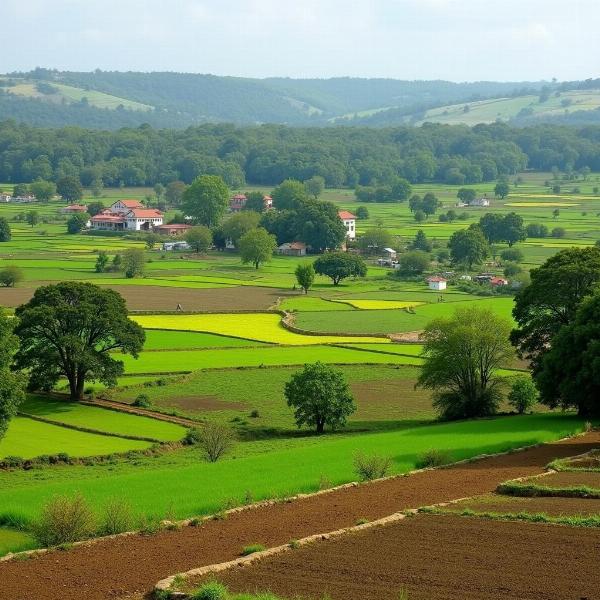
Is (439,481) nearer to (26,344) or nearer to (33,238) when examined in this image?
(26,344)

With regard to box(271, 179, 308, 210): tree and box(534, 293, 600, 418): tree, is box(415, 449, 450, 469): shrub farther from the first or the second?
box(271, 179, 308, 210): tree

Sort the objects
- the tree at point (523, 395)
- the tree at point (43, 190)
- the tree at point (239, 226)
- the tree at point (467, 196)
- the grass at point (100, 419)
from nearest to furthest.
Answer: the grass at point (100, 419) → the tree at point (523, 395) → the tree at point (239, 226) → the tree at point (467, 196) → the tree at point (43, 190)

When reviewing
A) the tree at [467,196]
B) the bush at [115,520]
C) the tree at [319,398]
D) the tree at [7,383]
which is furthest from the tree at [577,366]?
the tree at [467,196]

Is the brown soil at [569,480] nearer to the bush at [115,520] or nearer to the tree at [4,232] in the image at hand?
the bush at [115,520]

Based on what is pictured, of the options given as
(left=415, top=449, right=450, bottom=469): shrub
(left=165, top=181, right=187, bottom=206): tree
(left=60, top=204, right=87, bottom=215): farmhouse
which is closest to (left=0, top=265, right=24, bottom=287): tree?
(left=415, top=449, right=450, bottom=469): shrub

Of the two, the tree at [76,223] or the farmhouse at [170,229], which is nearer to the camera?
the tree at [76,223]

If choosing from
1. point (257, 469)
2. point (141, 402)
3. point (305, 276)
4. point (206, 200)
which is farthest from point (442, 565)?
point (206, 200)

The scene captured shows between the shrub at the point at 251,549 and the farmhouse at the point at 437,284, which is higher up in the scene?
the shrub at the point at 251,549

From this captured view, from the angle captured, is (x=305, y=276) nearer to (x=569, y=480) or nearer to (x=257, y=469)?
(x=257, y=469)
